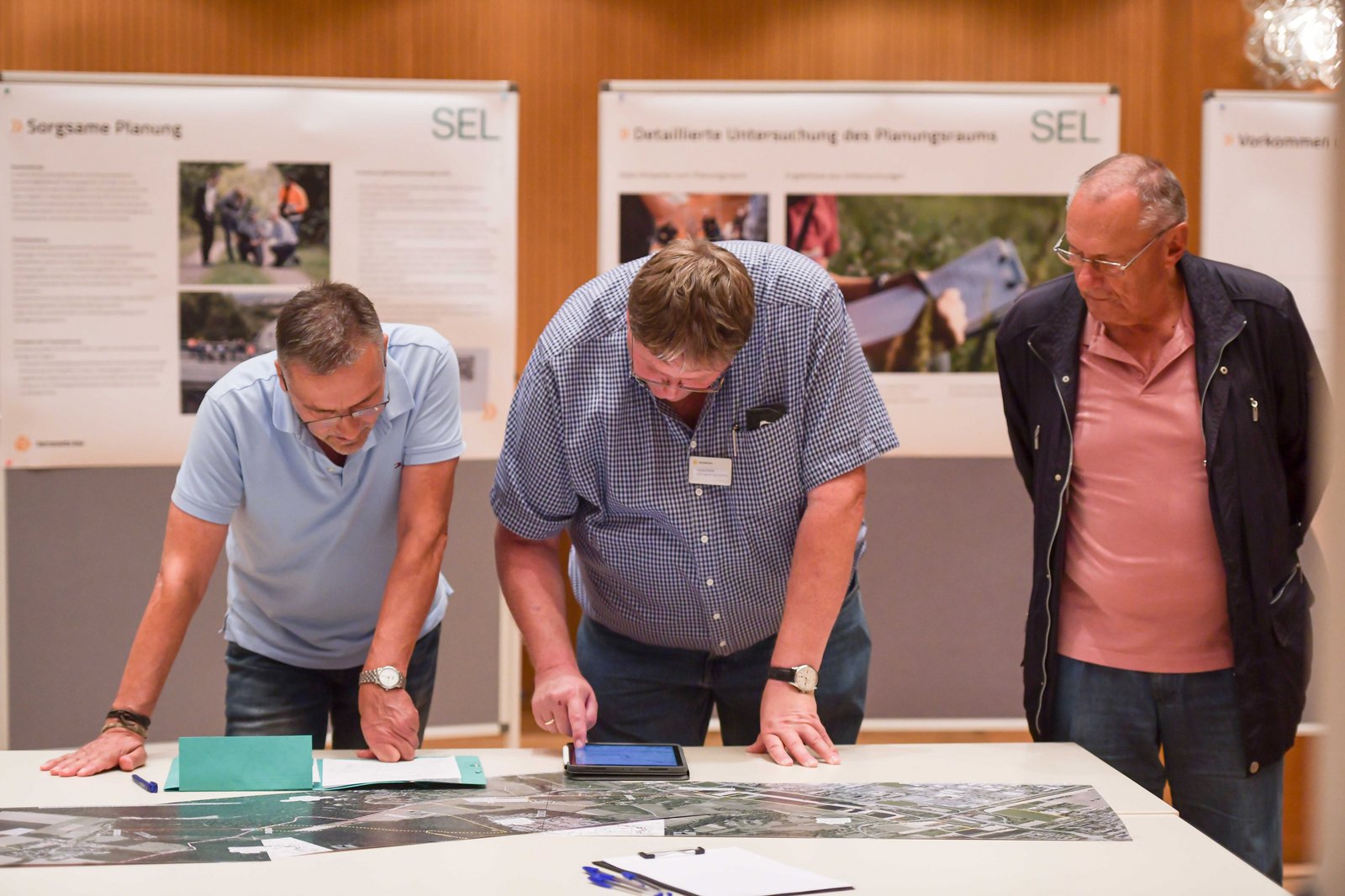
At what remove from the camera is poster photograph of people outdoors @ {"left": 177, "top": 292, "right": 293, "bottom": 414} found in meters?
3.54

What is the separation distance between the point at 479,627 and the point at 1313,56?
2933 millimetres

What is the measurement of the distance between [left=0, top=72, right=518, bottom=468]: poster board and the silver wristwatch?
164 centimetres

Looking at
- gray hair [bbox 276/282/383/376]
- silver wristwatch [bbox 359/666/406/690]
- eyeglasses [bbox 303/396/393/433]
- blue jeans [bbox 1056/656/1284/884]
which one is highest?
gray hair [bbox 276/282/383/376]

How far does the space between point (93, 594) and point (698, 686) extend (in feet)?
7.22

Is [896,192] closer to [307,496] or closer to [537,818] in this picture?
[307,496]

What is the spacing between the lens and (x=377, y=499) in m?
2.16

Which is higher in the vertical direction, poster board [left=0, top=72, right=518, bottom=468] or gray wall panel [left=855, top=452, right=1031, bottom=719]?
poster board [left=0, top=72, right=518, bottom=468]

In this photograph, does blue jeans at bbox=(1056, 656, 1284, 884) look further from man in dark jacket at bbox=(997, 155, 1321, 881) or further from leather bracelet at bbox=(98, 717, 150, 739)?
Result: leather bracelet at bbox=(98, 717, 150, 739)

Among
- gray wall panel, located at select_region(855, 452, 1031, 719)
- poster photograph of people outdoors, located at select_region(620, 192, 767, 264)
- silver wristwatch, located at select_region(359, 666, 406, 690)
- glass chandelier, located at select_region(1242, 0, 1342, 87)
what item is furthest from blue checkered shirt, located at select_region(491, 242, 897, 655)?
glass chandelier, located at select_region(1242, 0, 1342, 87)

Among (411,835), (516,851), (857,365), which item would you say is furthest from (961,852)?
→ (857,365)

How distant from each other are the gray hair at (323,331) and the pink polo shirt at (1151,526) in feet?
4.11

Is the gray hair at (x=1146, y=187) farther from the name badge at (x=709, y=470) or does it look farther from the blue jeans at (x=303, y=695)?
the blue jeans at (x=303, y=695)

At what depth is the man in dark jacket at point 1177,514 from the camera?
6.66 ft

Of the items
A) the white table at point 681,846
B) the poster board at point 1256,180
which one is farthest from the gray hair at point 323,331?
the poster board at point 1256,180
